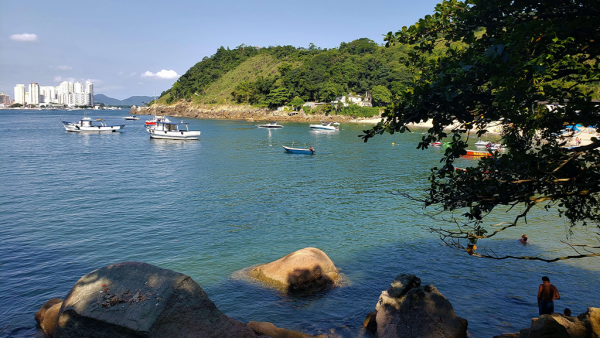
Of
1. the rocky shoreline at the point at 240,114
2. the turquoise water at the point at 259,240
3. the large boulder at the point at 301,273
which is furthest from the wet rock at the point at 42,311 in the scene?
the rocky shoreline at the point at 240,114

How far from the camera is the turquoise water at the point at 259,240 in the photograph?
45.7 feet

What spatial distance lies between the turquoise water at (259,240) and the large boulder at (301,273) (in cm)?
58

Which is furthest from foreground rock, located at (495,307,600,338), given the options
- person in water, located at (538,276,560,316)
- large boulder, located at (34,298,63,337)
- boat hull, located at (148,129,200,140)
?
boat hull, located at (148,129,200,140)

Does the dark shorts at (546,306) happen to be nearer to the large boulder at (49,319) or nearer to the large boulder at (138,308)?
the large boulder at (138,308)

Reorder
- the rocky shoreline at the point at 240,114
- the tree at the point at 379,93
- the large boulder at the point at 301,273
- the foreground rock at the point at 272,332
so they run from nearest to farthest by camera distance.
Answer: the foreground rock at the point at 272,332 → the large boulder at the point at 301,273 → the tree at the point at 379,93 → the rocky shoreline at the point at 240,114

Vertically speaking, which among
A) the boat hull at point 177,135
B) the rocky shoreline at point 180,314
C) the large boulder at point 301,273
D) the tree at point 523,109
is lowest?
the large boulder at point 301,273

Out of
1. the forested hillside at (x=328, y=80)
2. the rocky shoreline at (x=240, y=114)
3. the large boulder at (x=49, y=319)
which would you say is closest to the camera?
the large boulder at (x=49, y=319)

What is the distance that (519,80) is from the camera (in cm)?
735

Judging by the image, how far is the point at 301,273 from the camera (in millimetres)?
15133

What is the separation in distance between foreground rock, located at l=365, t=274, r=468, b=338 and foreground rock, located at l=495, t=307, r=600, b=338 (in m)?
1.74

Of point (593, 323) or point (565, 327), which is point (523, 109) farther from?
point (593, 323)

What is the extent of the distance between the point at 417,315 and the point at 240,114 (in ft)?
499

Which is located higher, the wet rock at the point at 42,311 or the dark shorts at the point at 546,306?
the dark shorts at the point at 546,306

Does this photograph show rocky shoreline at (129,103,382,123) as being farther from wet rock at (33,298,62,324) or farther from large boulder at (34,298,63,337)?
large boulder at (34,298,63,337)
